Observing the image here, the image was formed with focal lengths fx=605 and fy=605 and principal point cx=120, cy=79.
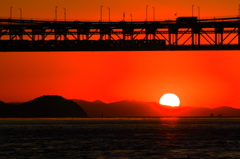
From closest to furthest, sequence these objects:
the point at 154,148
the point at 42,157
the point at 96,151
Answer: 1. the point at 42,157
2. the point at 96,151
3. the point at 154,148

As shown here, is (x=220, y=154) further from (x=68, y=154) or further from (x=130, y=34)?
(x=130, y=34)

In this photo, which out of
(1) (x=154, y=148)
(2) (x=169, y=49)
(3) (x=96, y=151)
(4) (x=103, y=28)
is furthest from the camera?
(4) (x=103, y=28)

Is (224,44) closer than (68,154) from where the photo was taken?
No

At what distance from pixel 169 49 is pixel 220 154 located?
2882 inches

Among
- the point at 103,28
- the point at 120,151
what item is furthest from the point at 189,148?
the point at 103,28

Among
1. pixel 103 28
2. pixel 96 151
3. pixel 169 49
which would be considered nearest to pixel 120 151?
pixel 96 151

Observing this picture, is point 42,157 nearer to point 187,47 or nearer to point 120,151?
point 120,151

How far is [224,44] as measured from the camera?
131625 millimetres

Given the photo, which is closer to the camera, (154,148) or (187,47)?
(154,148)

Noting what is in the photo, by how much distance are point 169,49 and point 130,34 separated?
11.4 m

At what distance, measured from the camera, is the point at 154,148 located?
67.4m

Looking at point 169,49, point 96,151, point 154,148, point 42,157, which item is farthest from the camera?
point 169,49

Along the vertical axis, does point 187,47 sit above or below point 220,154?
above

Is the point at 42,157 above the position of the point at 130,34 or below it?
below
